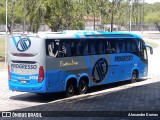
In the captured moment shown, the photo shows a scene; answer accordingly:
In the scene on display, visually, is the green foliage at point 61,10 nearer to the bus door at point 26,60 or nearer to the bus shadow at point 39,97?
the bus shadow at point 39,97

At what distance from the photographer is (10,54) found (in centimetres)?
1513

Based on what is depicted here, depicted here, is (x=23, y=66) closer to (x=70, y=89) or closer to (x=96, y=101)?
(x=70, y=89)

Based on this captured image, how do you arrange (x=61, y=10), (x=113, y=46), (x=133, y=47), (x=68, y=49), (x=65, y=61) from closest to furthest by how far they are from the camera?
1. (x=65, y=61)
2. (x=68, y=49)
3. (x=113, y=46)
4. (x=133, y=47)
5. (x=61, y=10)

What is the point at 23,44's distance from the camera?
14.8 meters

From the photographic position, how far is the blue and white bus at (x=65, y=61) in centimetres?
1445

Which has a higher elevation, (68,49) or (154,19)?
(154,19)

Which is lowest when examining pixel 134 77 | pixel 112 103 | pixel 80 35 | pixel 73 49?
pixel 112 103

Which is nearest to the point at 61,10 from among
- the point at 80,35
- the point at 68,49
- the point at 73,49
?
the point at 80,35

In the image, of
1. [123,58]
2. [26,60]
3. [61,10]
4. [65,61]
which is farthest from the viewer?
[61,10]

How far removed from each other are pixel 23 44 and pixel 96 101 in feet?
11.7

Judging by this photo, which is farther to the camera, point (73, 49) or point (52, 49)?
point (73, 49)

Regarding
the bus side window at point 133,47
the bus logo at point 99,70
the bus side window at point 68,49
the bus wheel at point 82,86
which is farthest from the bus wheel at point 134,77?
the bus side window at point 68,49

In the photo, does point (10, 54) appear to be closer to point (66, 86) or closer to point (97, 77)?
point (66, 86)

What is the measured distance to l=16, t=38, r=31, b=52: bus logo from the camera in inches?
577
